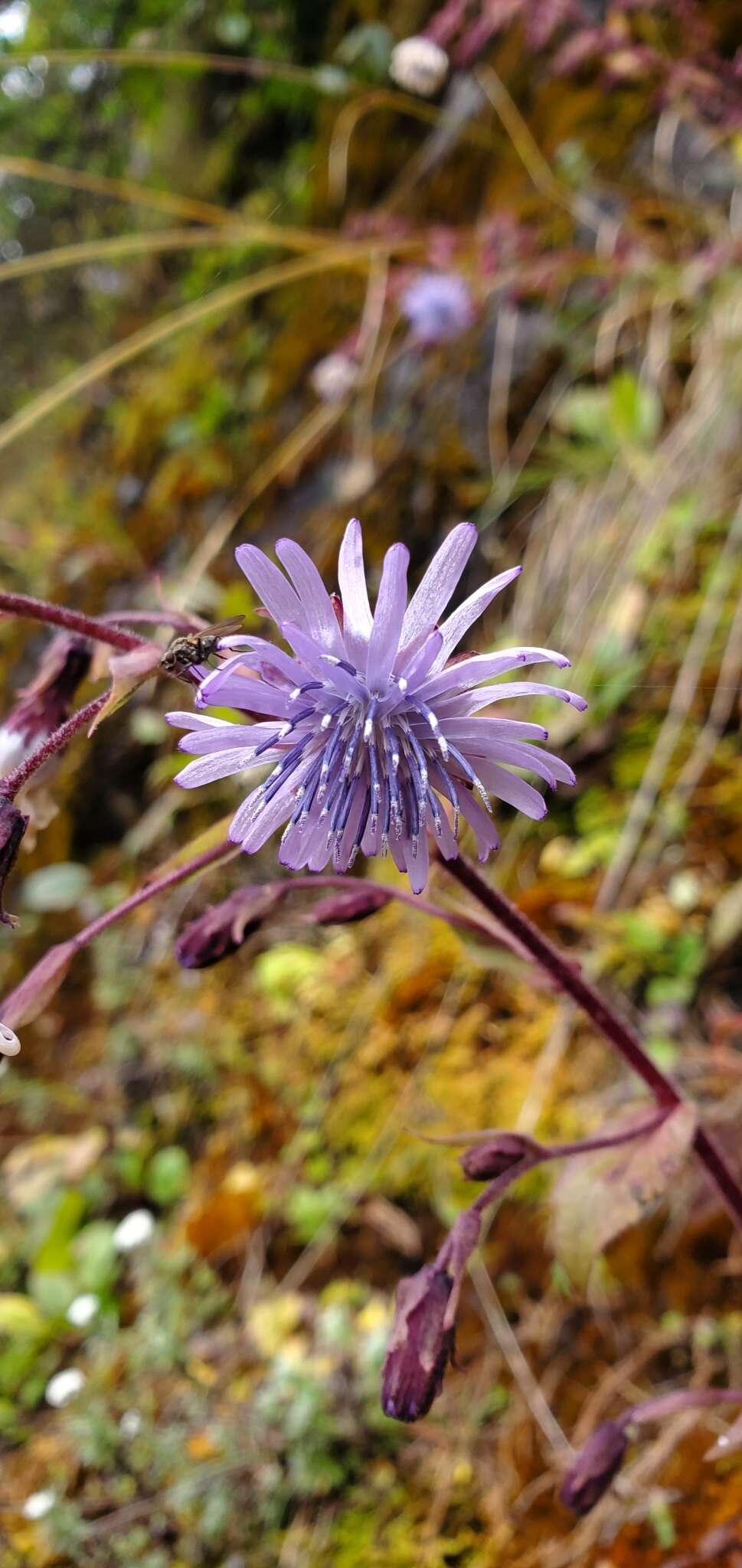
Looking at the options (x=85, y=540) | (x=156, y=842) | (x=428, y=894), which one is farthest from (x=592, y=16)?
(x=428, y=894)

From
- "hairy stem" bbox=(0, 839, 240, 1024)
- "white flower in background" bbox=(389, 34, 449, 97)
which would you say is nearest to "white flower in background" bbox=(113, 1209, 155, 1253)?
"hairy stem" bbox=(0, 839, 240, 1024)

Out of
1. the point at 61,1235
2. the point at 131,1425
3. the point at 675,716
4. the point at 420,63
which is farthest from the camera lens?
the point at 420,63

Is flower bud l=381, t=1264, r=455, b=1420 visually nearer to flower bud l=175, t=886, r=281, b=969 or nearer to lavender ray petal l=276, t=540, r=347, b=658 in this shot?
flower bud l=175, t=886, r=281, b=969

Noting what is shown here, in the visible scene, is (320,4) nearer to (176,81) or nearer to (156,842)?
(176,81)

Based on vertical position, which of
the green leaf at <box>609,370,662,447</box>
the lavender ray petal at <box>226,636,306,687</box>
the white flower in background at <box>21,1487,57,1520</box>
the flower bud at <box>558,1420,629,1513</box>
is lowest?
the white flower in background at <box>21,1487,57,1520</box>

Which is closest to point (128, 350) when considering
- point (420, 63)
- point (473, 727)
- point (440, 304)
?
point (473, 727)

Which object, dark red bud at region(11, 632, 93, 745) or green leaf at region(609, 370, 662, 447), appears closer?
dark red bud at region(11, 632, 93, 745)

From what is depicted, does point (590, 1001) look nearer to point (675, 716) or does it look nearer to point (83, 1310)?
point (675, 716)
